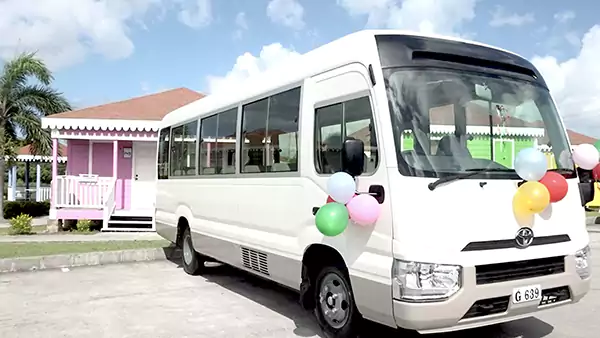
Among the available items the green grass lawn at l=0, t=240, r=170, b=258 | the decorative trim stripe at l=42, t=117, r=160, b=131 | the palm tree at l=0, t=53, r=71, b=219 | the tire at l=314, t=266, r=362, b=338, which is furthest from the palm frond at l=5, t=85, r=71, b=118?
the tire at l=314, t=266, r=362, b=338

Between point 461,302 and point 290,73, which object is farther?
point 290,73

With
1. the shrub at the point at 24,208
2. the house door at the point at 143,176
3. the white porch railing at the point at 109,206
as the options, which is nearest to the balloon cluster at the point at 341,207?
the white porch railing at the point at 109,206

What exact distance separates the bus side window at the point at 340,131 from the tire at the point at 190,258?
14.0 ft

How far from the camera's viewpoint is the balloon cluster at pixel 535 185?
4246 mm

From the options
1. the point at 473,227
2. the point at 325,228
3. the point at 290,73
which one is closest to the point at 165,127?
the point at 290,73

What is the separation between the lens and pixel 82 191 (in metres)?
16.1

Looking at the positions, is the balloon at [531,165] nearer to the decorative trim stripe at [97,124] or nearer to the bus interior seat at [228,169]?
the bus interior seat at [228,169]

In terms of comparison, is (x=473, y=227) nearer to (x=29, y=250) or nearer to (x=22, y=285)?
(x=22, y=285)

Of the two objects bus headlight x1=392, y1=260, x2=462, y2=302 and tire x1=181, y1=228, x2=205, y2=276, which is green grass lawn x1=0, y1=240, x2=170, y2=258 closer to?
tire x1=181, y1=228, x2=205, y2=276

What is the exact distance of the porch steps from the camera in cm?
1598

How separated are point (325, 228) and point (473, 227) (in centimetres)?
118

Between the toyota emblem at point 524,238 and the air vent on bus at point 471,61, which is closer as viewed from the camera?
the toyota emblem at point 524,238

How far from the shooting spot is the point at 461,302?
398 cm

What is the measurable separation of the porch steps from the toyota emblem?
1339 cm
